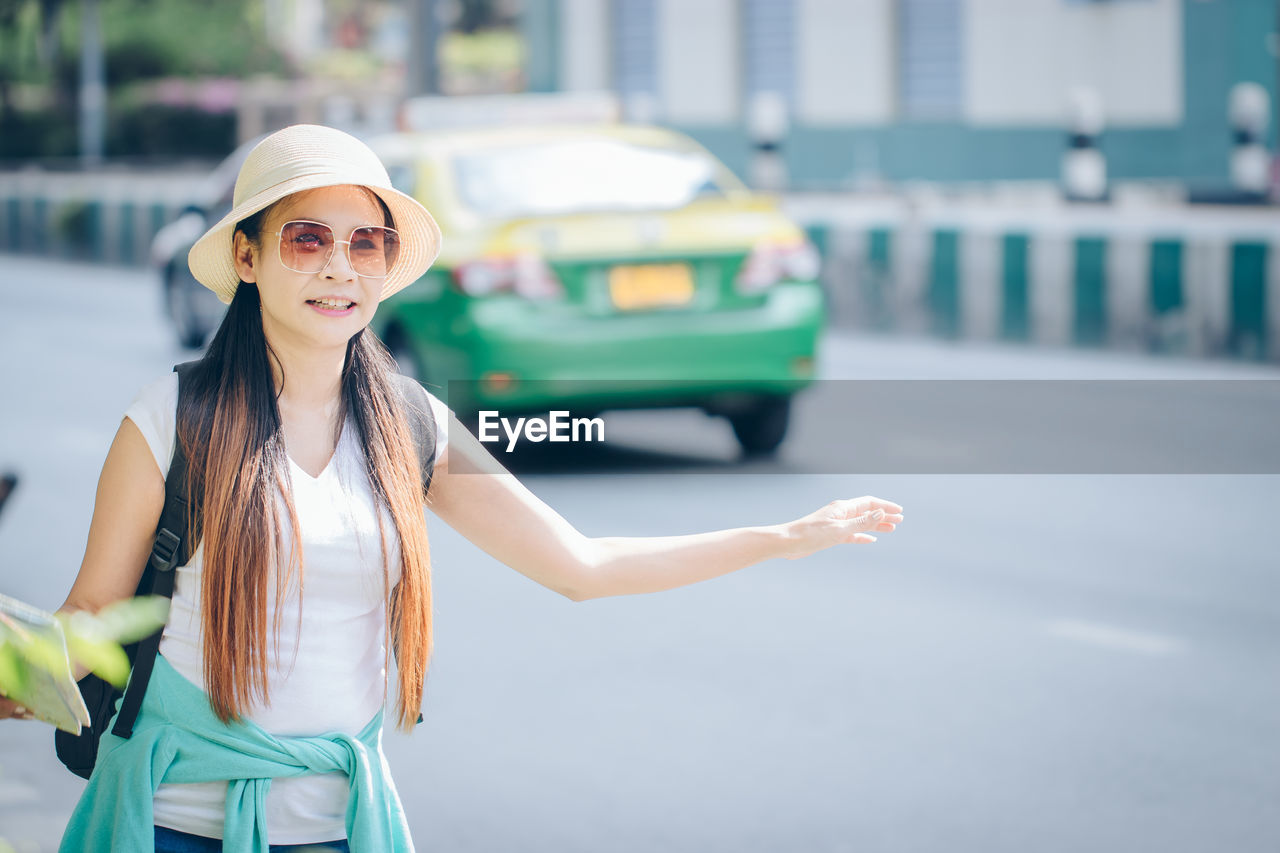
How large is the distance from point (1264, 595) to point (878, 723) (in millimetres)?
1927

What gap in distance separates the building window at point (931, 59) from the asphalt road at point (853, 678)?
56.6 feet

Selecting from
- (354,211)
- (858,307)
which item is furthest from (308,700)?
(858,307)

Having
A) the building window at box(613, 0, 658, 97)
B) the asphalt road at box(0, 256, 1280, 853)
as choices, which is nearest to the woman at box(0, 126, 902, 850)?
the asphalt road at box(0, 256, 1280, 853)

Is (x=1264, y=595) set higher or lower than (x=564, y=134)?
lower

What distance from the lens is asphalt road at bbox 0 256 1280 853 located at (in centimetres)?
456

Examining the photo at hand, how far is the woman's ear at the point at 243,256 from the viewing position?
253 centimetres

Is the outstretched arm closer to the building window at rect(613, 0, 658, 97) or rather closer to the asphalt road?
the asphalt road

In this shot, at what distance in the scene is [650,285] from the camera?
8750mm

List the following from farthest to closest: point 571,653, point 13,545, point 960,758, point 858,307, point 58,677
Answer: point 858,307 → point 13,545 → point 571,653 → point 960,758 → point 58,677

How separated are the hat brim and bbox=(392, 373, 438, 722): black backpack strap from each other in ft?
0.42

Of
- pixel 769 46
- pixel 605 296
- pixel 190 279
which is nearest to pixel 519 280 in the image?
pixel 605 296

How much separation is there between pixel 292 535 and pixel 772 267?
6.75 metres

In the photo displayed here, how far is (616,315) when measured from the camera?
8.70 metres

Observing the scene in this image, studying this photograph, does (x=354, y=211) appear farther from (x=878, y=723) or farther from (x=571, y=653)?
(x=571, y=653)
